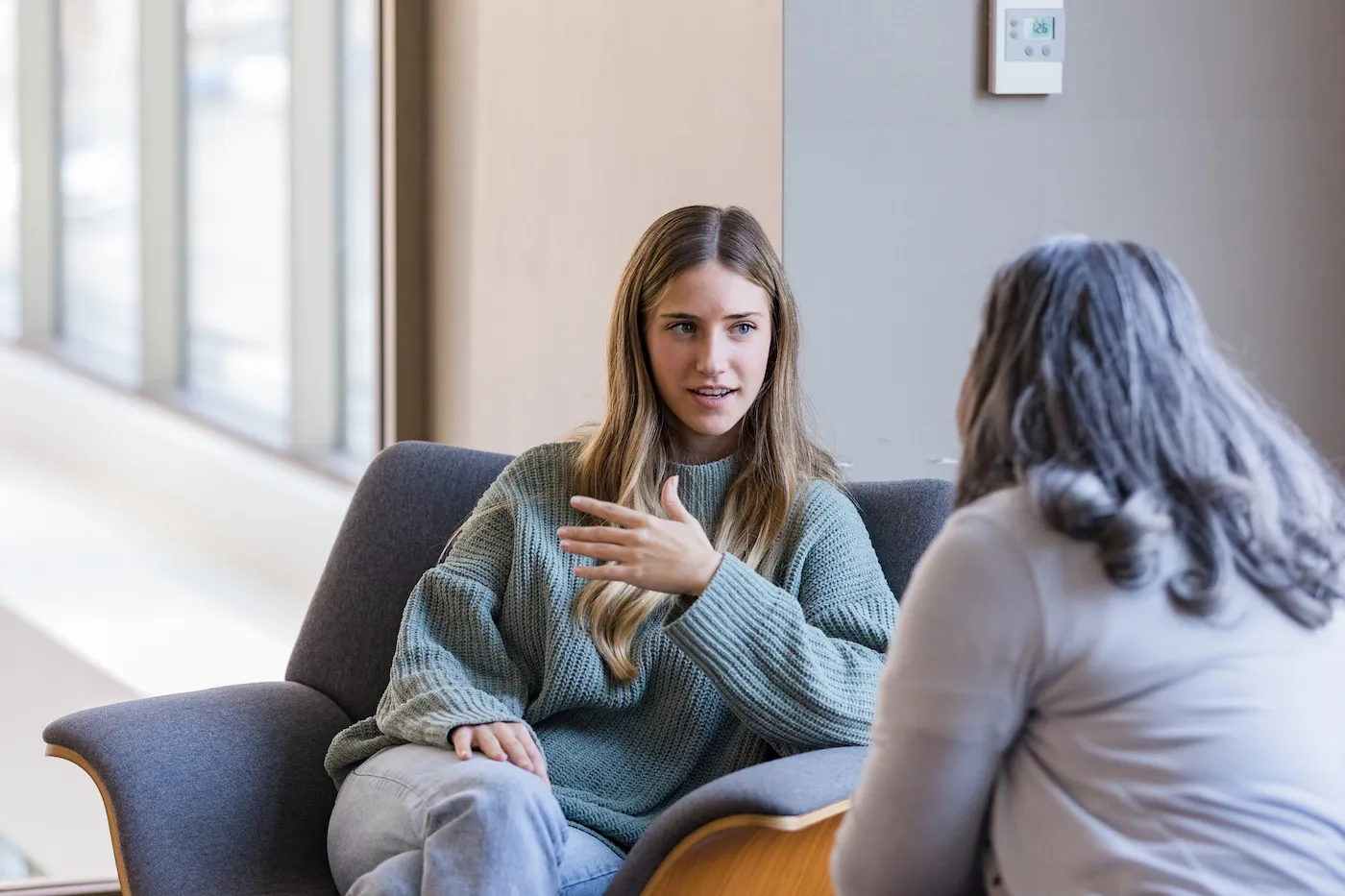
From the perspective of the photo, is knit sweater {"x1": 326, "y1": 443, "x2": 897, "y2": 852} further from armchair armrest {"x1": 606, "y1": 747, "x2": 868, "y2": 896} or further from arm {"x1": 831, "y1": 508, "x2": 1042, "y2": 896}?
arm {"x1": 831, "y1": 508, "x2": 1042, "y2": 896}

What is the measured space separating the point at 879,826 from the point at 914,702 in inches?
4.3

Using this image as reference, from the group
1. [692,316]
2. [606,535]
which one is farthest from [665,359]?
[606,535]

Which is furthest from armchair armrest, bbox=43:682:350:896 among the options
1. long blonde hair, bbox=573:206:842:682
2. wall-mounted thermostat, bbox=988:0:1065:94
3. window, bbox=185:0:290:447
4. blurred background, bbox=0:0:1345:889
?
window, bbox=185:0:290:447

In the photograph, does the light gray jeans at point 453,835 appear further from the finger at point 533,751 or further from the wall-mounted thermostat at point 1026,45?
the wall-mounted thermostat at point 1026,45

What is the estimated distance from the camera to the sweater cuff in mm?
1628

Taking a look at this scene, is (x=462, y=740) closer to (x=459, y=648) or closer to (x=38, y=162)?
(x=459, y=648)

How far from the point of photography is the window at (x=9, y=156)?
3787mm

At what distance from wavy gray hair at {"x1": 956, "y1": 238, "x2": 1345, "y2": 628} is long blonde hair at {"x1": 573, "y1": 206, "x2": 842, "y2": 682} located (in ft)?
2.60

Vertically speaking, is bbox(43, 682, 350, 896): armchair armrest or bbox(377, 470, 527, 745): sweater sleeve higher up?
bbox(377, 470, 527, 745): sweater sleeve

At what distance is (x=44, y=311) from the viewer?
4195mm

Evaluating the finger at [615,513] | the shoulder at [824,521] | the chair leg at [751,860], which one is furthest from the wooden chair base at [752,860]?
the shoulder at [824,521]

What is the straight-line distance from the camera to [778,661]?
5.45ft

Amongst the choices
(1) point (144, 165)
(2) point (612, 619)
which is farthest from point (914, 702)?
(1) point (144, 165)

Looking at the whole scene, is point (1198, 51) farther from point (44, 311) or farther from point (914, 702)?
point (44, 311)
